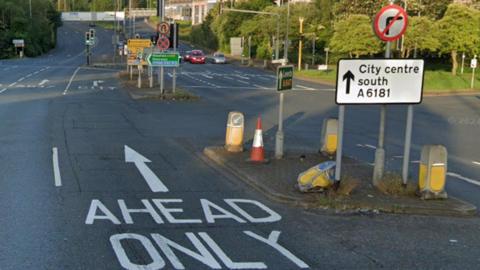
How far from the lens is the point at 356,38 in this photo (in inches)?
2356

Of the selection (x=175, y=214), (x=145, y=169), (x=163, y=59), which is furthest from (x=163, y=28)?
(x=175, y=214)

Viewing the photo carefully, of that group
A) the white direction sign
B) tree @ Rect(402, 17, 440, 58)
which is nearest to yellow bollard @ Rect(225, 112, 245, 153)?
the white direction sign

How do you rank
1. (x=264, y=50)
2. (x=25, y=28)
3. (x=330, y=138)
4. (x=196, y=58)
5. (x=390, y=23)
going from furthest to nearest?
1. (x=25, y=28)
2. (x=264, y=50)
3. (x=196, y=58)
4. (x=330, y=138)
5. (x=390, y=23)

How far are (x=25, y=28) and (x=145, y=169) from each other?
10654cm

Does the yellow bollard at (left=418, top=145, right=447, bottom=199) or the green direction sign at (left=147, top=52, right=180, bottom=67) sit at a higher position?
the green direction sign at (left=147, top=52, right=180, bottom=67)

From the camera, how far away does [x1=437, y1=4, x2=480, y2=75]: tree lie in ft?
191

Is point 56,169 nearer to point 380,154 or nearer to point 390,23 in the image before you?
point 380,154

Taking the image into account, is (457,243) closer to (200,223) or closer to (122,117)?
(200,223)

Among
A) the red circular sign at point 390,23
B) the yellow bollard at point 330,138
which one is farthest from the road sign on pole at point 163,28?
the red circular sign at point 390,23

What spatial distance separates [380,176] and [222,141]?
6665 mm

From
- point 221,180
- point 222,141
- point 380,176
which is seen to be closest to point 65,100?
point 222,141

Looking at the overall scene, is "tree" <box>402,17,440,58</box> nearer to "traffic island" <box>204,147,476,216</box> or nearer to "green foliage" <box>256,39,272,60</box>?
"green foliage" <box>256,39,272,60</box>

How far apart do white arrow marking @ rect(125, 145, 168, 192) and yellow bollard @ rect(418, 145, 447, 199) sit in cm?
412

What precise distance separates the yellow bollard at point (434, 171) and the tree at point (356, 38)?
49.9 meters
